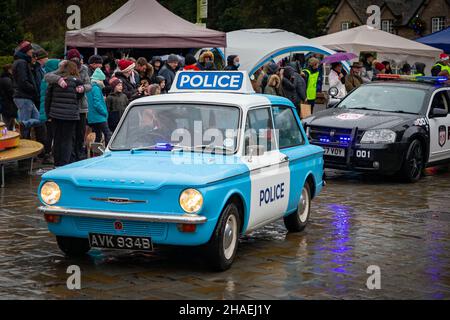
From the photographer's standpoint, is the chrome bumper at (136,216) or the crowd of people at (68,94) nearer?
the chrome bumper at (136,216)

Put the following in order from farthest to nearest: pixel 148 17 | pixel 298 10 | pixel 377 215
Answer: pixel 298 10 < pixel 148 17 < pixel 377 215

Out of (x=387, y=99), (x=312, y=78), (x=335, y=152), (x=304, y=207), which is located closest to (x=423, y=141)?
(x=387, y=99)

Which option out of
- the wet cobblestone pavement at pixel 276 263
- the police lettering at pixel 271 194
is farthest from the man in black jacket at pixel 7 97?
the police lettering at pixel 271 194

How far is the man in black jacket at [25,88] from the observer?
1659cm

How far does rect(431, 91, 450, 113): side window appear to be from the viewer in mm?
16703

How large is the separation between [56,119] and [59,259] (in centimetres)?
597

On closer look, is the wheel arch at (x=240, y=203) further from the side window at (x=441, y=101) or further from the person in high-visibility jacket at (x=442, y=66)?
the person in high-visibility jacket at (x=442, y=66)

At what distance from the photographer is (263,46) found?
32969 mm

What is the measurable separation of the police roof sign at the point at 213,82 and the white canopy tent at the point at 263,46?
2095 cm

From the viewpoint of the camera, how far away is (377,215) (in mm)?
12102

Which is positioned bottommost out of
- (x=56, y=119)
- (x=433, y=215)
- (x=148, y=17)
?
(x=433, y=215)

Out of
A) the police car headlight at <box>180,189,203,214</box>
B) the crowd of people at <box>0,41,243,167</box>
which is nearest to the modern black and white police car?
the crowd of people at <box>0,41,243,167</box>

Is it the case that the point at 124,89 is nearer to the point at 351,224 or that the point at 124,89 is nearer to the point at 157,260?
the point at 351,224
